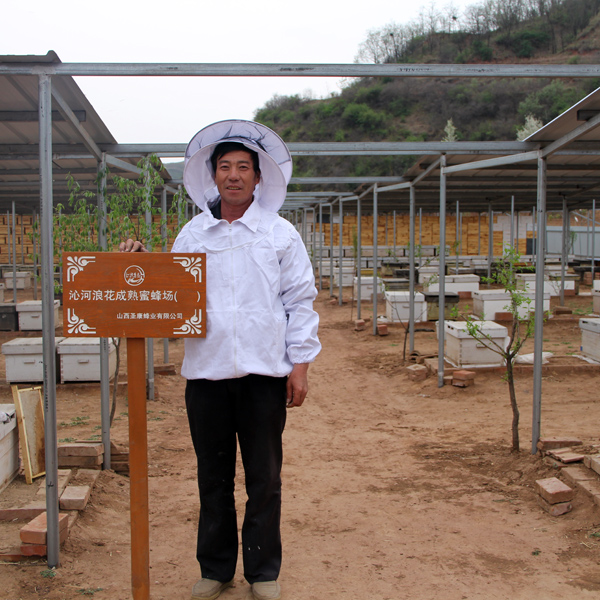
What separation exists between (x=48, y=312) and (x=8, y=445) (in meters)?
1.32

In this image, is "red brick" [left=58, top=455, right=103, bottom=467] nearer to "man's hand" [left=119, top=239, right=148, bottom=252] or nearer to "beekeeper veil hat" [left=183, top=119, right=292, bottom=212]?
"man's hand" [left=119, top=239, right=148, bottom=252]

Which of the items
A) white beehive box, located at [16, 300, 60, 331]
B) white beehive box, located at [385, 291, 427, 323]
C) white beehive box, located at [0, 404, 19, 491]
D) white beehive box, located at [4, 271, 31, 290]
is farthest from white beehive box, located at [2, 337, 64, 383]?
white beehive box, located at [4, 271, 31, 290]

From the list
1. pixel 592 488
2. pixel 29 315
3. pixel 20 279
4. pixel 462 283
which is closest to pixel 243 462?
pixel 592 488

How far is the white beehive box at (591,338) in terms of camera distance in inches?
339

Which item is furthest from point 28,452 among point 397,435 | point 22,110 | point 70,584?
point 397,435

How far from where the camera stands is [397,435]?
650 cm

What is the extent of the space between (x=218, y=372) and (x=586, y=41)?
7612 cm

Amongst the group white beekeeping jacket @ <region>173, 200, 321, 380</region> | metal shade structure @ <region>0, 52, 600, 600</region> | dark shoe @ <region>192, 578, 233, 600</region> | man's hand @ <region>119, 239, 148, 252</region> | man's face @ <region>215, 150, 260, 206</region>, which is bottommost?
dark shoe @ <region>192, 578, 233, 600</region>

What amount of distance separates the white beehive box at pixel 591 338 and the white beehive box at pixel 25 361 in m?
7.32

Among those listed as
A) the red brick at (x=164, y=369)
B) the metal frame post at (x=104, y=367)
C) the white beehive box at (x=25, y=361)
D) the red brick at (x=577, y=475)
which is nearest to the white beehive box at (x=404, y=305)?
the red brick at (x=164, y=369)

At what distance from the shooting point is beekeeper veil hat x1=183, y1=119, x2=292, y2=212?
9.37 ft

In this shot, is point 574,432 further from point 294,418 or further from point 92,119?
point 92,119

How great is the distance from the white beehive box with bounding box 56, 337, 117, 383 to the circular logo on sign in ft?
18.2

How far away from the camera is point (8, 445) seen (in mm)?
3984
